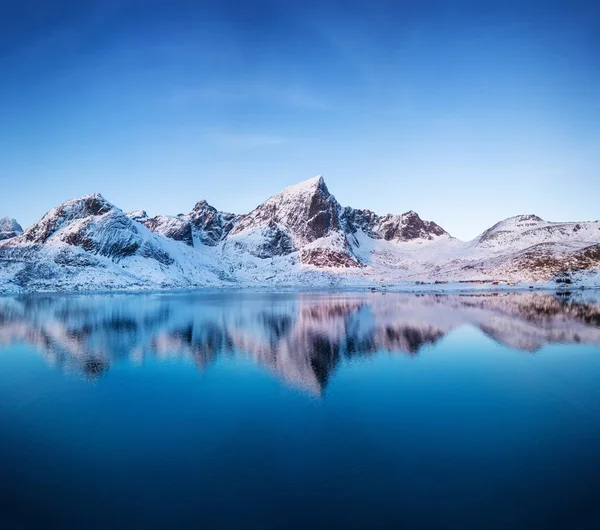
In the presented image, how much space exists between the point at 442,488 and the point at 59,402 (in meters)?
18.3

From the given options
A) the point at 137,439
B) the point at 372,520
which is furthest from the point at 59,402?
the point at 372,520

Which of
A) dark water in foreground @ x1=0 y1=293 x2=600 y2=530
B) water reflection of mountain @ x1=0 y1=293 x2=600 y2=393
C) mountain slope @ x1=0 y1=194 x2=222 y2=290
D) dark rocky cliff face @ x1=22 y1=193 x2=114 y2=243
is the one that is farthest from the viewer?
dark rocky cliff face @ x1=22 y1=193 x2=114 y2=243

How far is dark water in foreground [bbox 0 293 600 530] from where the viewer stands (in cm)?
1181

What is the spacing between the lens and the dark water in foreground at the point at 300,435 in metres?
11.8

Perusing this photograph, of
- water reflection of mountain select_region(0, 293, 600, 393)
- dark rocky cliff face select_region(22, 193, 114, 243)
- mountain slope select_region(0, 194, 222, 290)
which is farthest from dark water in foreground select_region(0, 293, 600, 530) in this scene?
dark rocky cliff face select_region(22, 193, 114, 243)

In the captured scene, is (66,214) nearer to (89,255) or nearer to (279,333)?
(89,255)

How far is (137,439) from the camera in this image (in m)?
17.0

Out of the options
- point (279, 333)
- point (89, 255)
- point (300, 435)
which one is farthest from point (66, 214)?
point (300, 435)

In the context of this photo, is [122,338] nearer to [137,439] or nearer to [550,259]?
[137,439]

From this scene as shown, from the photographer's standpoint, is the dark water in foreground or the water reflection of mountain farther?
the water reflection of mountain

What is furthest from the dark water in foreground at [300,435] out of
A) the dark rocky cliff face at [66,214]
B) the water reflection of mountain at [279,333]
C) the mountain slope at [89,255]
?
the dark rocky cliff face at [66,214]

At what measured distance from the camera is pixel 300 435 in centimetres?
1689

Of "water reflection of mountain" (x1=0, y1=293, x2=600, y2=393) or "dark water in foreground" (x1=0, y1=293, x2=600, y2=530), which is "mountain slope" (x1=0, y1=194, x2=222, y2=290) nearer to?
"water reflection of mountain" (x1=0, y1=293, x2=600, y2=393)

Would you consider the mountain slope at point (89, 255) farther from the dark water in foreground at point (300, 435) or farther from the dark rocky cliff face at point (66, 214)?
the dark water in foreground at point (300, 435)
